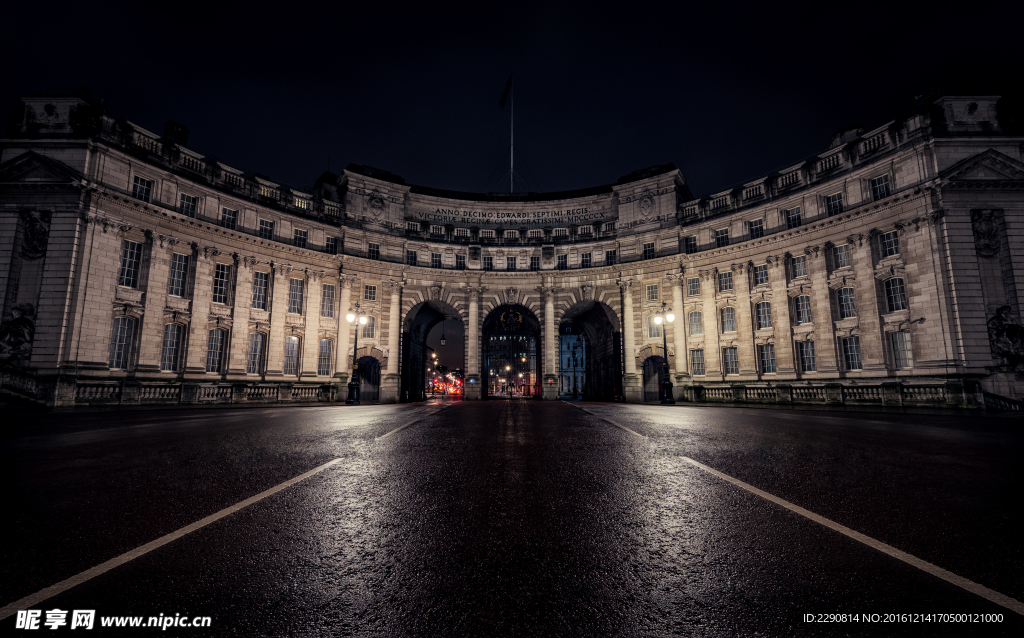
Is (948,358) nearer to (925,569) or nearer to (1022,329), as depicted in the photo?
(1022,329)

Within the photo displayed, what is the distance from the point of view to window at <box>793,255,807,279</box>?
94.5 feet

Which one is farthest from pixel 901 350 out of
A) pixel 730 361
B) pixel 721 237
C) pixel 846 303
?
pixel 721 237

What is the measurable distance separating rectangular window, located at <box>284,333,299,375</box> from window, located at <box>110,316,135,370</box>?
28.3 ft

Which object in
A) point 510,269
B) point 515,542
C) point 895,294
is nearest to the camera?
point 515,542

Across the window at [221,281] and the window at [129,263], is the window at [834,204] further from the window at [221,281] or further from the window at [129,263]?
the window at [129,263]

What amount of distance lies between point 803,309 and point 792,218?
6691 millimetres

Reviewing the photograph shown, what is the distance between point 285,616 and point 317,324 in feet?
110

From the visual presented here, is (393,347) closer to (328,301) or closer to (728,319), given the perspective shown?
(328,301)

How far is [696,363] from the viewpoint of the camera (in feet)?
108

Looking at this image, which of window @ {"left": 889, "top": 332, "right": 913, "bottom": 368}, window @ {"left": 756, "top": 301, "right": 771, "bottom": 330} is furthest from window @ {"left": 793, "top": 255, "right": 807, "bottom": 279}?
window @ {"left": 889, "top": 332, "right": 913, "bottom": 368}

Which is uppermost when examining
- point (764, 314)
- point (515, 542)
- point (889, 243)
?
point (889, 243)

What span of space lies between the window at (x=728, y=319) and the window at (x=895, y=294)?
8.77 meters

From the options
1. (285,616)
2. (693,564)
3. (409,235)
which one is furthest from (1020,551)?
(409,235)

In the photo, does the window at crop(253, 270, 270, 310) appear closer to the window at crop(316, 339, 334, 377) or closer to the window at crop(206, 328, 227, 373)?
the window at crop(206, 328, 227, 373)
